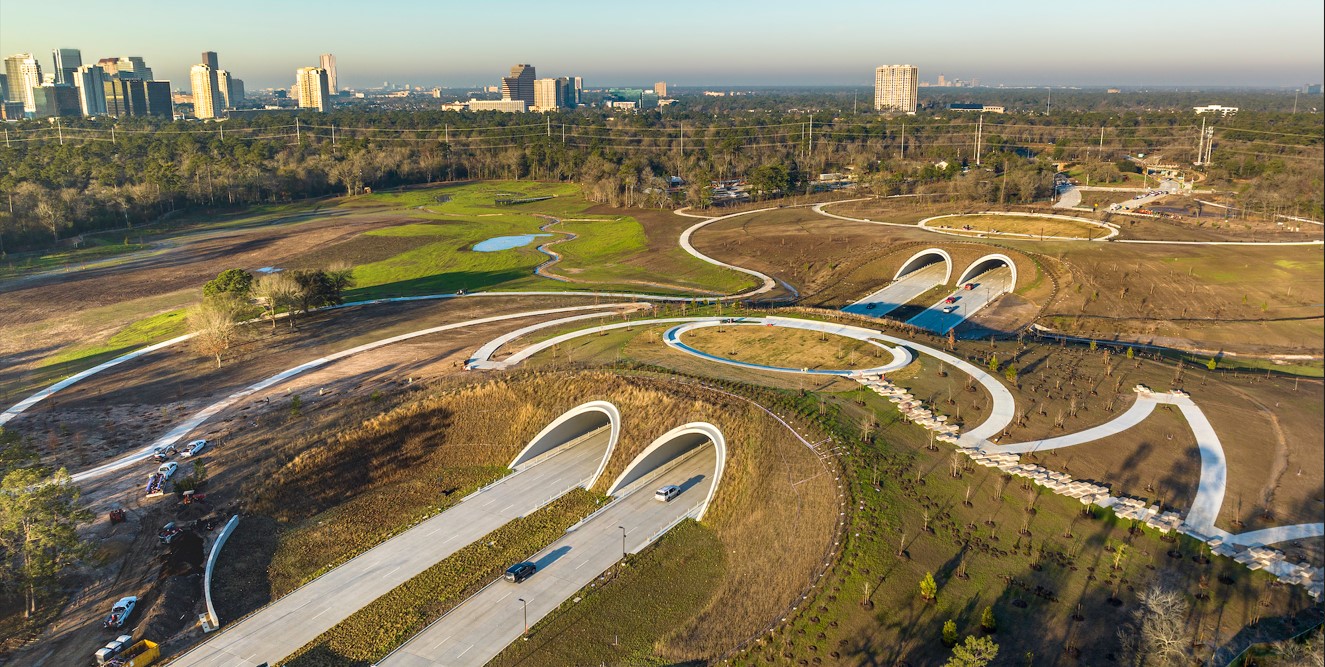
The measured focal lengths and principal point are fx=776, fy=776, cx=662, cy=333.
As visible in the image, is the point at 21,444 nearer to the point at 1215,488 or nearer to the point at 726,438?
the point at 726,438

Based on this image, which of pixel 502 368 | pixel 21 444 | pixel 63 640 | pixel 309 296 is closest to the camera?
pixel 63 640

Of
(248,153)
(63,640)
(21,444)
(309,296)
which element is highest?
(248,153)

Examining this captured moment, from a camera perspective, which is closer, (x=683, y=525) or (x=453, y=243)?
(x=683, y=525)

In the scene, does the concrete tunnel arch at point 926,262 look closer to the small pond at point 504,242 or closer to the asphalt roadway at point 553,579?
the asphalt roadway at point 553,579

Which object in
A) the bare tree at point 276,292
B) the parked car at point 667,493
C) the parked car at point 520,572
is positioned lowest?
the parked car at point 520,572

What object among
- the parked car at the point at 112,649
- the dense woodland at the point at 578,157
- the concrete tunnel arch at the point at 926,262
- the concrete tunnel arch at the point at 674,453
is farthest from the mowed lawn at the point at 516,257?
the parked car at the point at 112,649

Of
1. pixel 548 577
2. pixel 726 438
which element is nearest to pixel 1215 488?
pixel 726 438

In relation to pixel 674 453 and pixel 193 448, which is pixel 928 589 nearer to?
pixel 674 453
